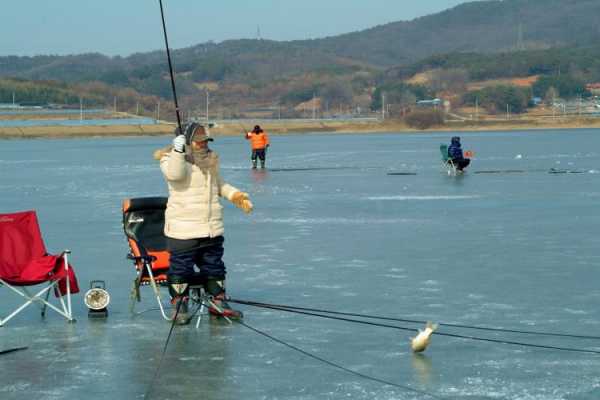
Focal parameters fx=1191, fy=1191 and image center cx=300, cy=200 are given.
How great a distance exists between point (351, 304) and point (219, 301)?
49.0 inches

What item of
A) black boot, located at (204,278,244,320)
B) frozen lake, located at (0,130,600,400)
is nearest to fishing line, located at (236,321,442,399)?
frozen lake, located at (0,130,600,400)

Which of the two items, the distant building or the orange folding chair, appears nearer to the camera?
the orange folding chair

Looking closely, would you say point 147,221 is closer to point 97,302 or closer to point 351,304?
point 97,302

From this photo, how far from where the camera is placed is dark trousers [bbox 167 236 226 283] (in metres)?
9.02

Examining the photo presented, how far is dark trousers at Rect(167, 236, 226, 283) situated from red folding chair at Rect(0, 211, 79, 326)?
800 mm

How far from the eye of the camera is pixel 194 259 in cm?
909

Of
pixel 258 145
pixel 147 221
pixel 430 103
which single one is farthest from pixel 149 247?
pixel 430 103

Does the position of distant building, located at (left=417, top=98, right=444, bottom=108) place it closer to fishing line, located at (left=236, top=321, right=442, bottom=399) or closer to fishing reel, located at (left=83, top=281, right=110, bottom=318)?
fishing reel, located at (left=83, top=281, right=110, bottom=318)

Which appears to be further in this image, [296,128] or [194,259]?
[296,128]

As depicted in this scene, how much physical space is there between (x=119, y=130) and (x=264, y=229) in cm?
10500

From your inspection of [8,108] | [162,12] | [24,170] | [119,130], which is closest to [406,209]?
[162,12]

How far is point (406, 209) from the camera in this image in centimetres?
1917

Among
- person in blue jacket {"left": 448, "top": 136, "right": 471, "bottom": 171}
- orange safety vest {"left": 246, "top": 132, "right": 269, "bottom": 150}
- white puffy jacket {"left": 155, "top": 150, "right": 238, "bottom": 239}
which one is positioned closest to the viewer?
white puffy jacket {"left": 155, "top": 150, "right": 238, "bottom": 239}

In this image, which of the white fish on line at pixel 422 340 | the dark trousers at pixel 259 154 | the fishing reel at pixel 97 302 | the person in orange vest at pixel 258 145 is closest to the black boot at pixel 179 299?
the fishing reel at pixel 97 302
